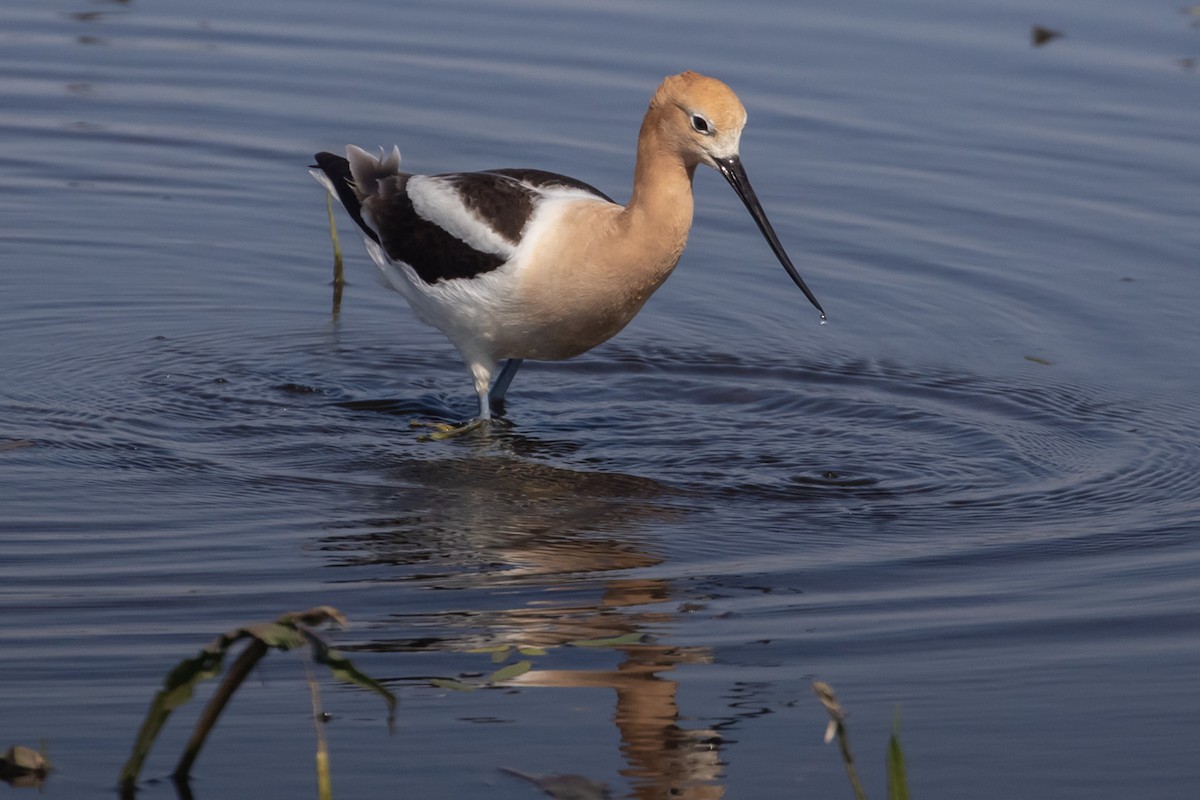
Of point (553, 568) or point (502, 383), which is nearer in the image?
point (553, 568)

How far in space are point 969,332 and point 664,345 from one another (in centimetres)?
136

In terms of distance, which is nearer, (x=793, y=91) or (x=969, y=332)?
(x=969, y=332)

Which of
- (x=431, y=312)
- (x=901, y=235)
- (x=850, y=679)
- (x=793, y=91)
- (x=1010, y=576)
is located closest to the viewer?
(x=850, y=679)

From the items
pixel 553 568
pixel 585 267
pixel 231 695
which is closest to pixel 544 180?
pixel 585 267

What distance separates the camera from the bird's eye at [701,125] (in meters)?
6.35

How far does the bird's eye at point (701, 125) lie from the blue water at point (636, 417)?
118cm

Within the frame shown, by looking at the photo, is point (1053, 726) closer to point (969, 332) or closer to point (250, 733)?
point (250, 733)

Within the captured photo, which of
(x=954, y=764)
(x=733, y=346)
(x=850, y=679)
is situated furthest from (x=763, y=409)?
(x=954, y=764)

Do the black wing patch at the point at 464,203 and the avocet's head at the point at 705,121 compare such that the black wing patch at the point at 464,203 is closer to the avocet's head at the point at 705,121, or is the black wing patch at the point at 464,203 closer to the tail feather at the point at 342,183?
the tail feather at the point at 342,183

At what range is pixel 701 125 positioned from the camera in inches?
251

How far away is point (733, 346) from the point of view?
7.93m

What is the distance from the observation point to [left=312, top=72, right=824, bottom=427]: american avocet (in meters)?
6.44

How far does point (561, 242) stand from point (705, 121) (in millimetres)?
679

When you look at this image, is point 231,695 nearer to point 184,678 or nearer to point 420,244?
point 184,678
